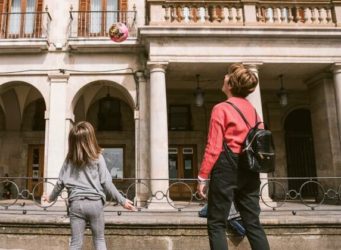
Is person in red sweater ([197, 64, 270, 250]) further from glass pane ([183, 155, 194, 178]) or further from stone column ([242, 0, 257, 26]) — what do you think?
glass pane ([183, 155, 194, 178])

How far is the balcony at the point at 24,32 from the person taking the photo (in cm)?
1260

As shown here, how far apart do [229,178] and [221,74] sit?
34.4 ft

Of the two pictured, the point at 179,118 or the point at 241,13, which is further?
the point at 179,118

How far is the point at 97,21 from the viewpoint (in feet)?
45.0

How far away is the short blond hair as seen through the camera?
3555 mm

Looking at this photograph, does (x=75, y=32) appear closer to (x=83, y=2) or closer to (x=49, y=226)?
(x=83, y=2)

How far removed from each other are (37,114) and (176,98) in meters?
6.88

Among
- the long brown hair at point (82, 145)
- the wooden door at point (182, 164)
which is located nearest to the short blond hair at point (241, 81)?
the long brown hair at point (82, 145)

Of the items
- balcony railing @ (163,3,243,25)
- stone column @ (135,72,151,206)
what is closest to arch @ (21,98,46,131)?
stone column @ (135,72,151,206)

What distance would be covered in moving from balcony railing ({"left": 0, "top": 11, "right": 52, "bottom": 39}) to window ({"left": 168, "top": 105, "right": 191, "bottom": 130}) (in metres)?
6.82

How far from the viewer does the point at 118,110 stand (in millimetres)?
17078

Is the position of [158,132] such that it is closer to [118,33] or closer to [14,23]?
[118,33]

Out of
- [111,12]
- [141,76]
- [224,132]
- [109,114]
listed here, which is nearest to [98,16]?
[111,12]

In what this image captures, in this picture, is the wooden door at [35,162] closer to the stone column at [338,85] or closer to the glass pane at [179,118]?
the glass pane at [179,118]
